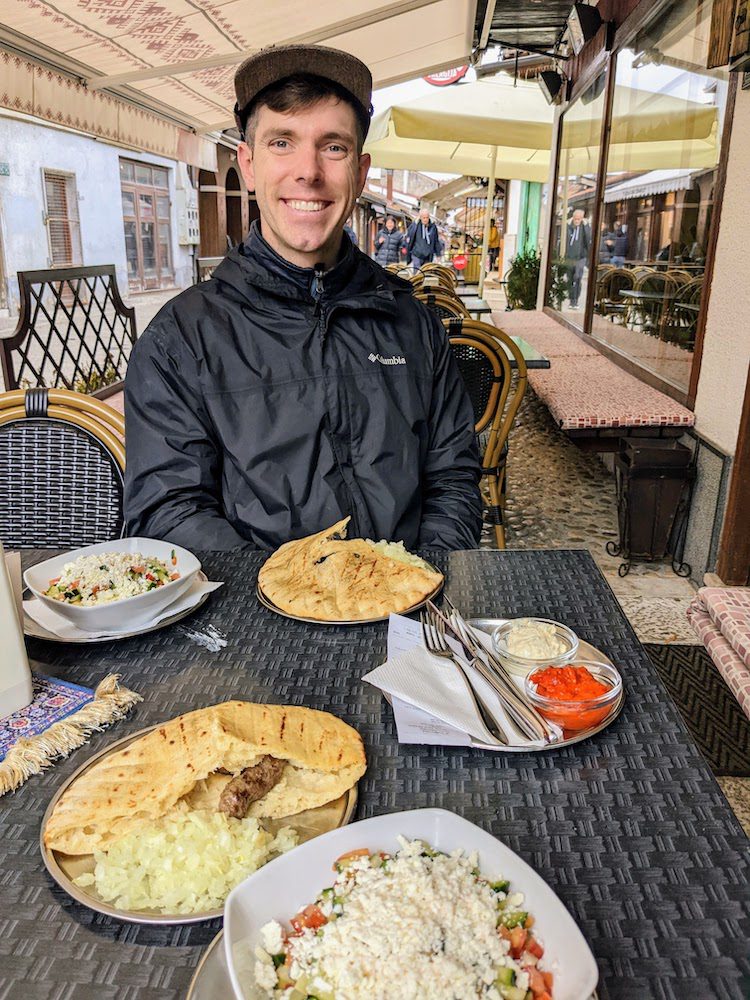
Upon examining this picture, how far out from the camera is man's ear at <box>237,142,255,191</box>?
6.30 ft

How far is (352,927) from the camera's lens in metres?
0.62

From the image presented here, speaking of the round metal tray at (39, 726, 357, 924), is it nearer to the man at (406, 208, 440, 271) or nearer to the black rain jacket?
the black rain jacket

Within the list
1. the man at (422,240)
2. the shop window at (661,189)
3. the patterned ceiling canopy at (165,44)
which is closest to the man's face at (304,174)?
the shop window at (661,189)

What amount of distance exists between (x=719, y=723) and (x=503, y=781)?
1.94m

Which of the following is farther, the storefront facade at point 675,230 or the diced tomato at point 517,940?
the storefront facade at point 675,230

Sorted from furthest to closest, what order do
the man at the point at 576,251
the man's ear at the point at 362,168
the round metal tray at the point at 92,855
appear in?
1. the man at the point at 576,251
2. the man's ear at the point at 362,168
3. the round metal tray at the point at 92,855

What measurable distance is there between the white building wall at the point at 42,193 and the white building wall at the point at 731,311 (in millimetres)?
11681

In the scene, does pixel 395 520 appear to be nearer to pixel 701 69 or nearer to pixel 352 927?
pixel 352 927

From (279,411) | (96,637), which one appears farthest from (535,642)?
(279,411)

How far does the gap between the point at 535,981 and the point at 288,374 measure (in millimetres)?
1526

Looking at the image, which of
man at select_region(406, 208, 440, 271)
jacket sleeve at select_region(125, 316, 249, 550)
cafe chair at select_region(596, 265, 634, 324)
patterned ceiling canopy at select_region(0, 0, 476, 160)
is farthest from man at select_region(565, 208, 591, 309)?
man at select_region(406, 208, 440, 271)

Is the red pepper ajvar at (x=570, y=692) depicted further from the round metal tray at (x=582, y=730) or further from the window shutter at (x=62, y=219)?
the window shutter at (x=62, y=219)

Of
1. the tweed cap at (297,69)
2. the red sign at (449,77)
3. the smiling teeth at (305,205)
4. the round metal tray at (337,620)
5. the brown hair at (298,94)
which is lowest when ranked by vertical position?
the round metal tray at (337,620)

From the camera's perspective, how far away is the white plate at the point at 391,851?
Answer: 586 millimetres
